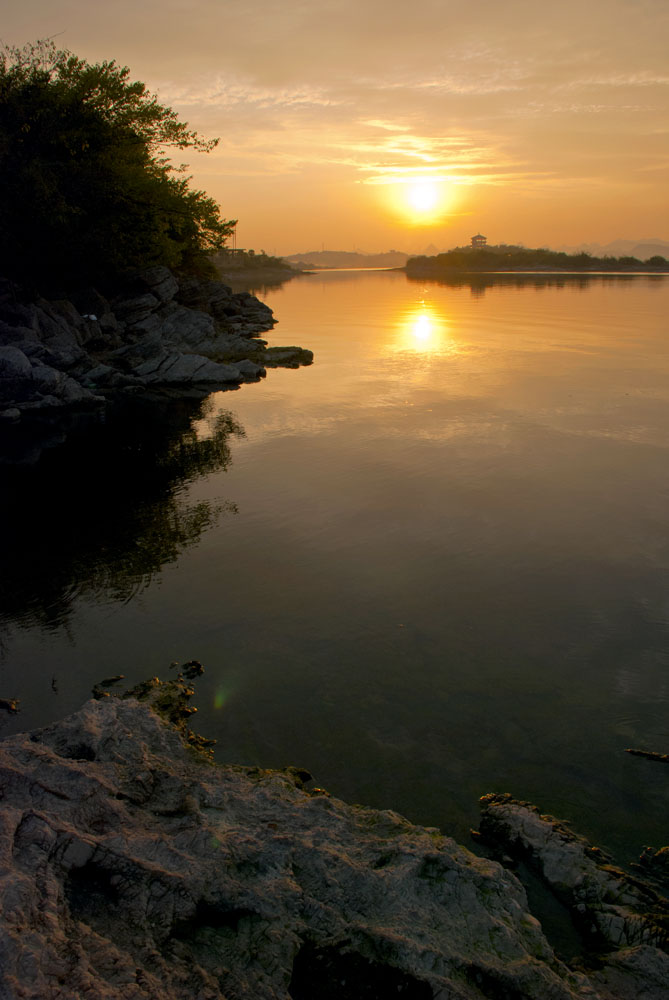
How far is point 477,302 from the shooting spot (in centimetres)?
8044

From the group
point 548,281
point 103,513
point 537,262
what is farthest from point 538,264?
point 103,513

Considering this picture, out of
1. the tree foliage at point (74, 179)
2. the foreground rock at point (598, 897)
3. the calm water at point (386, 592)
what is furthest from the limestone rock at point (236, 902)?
the tree foliage at point (74, 179)

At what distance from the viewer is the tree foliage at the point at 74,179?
108ft

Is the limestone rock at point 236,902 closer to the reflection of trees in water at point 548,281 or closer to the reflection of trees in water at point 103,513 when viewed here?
the reflection of trees in water at point 103,513

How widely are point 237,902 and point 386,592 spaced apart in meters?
7.16

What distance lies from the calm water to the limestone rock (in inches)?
62.3

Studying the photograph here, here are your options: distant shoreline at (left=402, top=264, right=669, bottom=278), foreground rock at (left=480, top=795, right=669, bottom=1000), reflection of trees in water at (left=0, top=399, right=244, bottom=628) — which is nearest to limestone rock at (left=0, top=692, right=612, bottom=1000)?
foreground rock at (left=480, top=795, right=669, bottom=1000)

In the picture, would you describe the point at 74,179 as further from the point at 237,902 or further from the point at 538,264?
the point at 538,264

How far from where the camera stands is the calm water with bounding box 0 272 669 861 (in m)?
7.95

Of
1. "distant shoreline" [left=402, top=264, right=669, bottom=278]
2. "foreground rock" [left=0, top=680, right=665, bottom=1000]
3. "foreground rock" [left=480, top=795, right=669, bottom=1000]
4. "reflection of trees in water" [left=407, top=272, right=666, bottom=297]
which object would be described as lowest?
"foreground rock" [left=480, top=795, right=669, bottom=1000]

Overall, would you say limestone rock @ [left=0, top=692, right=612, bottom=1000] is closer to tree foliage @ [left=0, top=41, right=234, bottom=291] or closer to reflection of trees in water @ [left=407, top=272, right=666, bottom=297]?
tree foliage @ [left=0, top=41, right=234, bottom=291]

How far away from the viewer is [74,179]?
3491 cm

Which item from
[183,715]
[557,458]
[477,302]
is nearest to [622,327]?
[477,302]

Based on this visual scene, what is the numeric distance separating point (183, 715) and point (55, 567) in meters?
6.30
